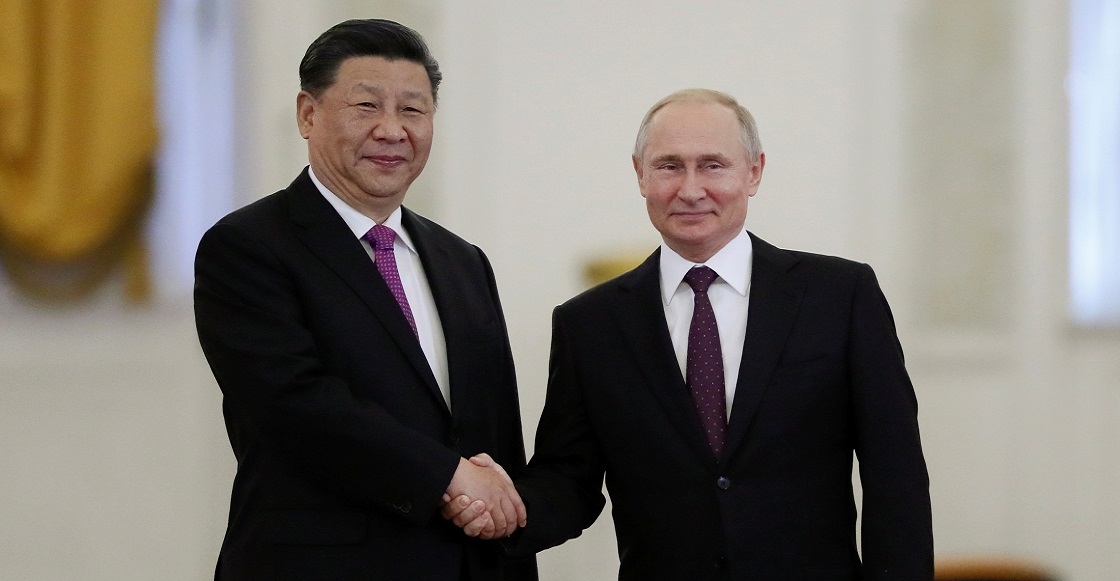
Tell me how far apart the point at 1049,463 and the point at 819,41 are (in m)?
1.90

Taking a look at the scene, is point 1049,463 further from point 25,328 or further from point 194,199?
point 25,328

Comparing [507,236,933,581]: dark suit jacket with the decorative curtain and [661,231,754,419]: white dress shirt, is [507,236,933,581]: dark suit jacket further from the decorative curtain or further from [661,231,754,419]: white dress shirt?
the decorative curtain

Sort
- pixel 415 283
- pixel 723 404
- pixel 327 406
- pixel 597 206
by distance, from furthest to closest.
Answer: pixel 597 206, pixel 415 283, pixel 723 404, pixel 327 406

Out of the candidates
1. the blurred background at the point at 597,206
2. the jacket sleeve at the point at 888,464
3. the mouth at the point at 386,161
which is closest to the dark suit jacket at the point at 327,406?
the mouth at the point at 386,161

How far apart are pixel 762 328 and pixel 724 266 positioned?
0.52 ft

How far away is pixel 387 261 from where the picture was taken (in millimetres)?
2072

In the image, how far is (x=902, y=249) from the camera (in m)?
4.31

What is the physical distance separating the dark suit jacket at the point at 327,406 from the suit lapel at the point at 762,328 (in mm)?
482

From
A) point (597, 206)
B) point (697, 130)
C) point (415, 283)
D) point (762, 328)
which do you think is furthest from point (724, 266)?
point (597, 206)

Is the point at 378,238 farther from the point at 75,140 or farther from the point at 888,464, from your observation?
the point at 75,140

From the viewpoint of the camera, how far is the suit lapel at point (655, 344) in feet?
6.49

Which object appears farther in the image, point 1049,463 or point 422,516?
point 1049,463

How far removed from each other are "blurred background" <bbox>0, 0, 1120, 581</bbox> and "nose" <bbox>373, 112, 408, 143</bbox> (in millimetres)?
2017

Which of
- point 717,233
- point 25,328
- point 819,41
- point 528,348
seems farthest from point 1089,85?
point 25,328
